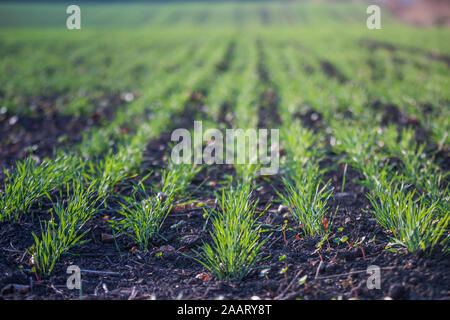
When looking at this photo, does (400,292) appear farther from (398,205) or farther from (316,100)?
(316,100)

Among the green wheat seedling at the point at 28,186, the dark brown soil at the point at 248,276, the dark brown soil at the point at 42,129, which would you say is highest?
the dark brown soil at the point at 42,129

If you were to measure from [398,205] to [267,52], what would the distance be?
10.7 metres

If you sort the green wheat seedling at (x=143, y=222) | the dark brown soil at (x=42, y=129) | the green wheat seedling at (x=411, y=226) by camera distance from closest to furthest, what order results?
the green wheat seedling at (x=411, y=226) < the green wheat seedling at (x=143, y=222) < the dark brown soil at (x=42, y=129)

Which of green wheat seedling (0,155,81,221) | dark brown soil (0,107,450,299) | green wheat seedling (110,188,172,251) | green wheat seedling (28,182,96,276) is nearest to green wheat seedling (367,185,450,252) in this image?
dark brown soil (0,107,450,299)

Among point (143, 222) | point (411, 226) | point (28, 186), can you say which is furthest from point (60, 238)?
point (411, 226)

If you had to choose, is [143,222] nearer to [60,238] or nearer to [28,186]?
[60,238]

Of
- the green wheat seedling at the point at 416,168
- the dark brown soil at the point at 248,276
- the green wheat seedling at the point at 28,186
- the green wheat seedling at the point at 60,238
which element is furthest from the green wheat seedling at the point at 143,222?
the green wheat seedling at the point at 416,168

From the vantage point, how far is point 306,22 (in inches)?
1106

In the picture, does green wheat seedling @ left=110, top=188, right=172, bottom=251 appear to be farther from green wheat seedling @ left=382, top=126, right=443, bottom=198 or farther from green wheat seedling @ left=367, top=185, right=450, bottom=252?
green wheat seedling @ left=382, top=126, right=443, bottom=198

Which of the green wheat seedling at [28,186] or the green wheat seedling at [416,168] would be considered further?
the green wheat seedling at [416,168]

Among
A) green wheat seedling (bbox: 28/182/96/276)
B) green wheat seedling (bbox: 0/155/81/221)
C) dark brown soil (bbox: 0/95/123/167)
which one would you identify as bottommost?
green wheat seedling (bbox: 28/182/96/276)

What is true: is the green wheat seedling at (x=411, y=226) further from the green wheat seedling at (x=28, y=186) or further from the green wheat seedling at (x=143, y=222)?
the green wheat seedling at (x=28, y=186)

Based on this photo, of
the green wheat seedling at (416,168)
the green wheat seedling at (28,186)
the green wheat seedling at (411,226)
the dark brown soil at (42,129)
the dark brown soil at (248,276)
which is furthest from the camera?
the dark brown soil at (42,129)

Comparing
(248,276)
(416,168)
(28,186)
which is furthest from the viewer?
(416,168)
